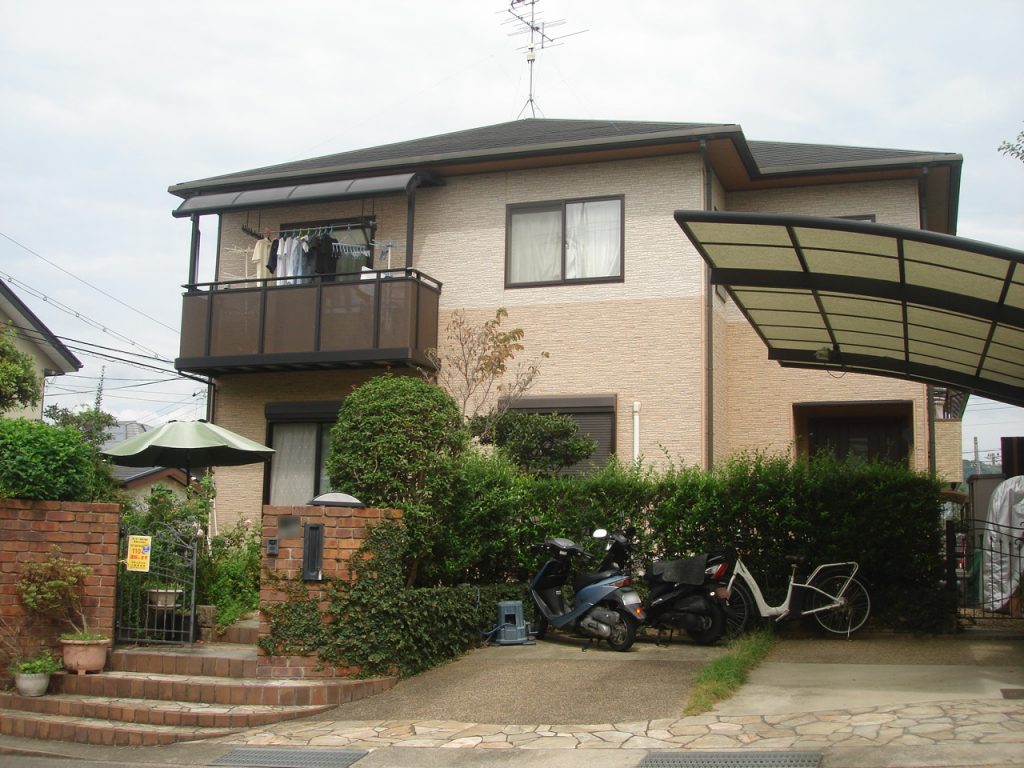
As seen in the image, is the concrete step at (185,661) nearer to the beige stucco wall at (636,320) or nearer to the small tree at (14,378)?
the small tree at (14,378)

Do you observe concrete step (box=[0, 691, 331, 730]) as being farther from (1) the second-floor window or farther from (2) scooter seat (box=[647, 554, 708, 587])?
(1) the second-floor window

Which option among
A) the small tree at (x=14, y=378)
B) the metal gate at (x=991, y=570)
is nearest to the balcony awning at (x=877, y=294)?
the metal gate at (x=991, y=570)

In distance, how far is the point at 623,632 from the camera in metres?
10.0

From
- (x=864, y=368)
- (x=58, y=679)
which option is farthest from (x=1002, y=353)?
(x=58, y=679)

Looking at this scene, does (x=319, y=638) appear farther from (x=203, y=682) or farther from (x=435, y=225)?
(x=435, y=225)

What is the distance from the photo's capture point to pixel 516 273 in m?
16.6

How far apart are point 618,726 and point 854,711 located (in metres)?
1.61

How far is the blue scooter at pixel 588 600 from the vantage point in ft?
33.0

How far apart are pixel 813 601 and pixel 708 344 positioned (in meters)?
5.42

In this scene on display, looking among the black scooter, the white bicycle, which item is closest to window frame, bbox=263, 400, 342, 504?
the black scooter

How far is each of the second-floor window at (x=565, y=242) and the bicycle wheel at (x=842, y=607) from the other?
6545 millimetres

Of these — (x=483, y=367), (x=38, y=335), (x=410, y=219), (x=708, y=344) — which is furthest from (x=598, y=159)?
(x=38, y=335)

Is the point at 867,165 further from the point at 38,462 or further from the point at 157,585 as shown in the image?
the point at 38,462

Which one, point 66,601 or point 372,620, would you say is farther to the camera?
point 66,601
